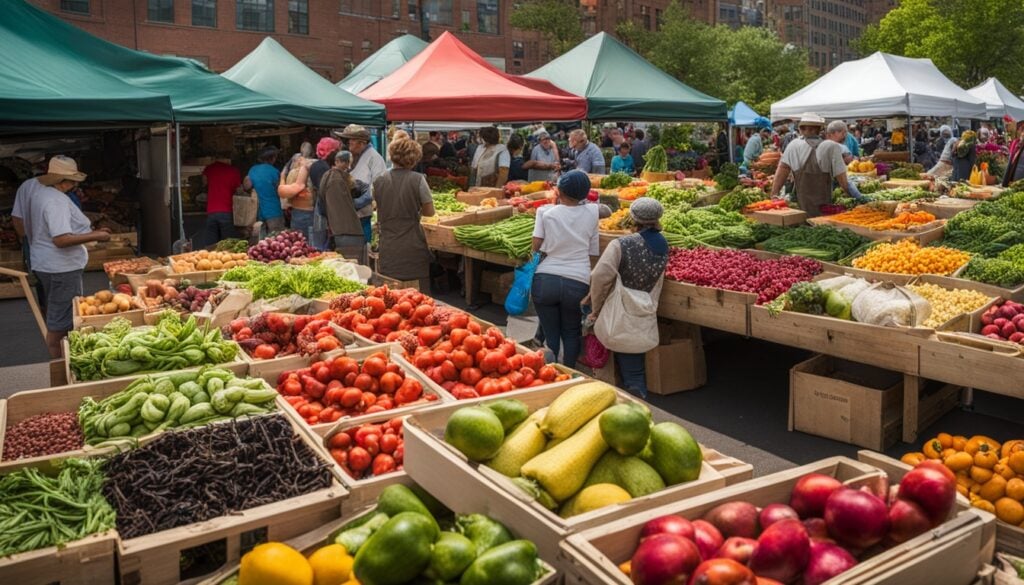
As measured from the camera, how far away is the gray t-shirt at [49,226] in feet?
23.0

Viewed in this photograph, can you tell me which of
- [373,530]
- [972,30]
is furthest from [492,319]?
[972,30]

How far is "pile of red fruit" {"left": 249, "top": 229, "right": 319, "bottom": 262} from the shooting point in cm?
855

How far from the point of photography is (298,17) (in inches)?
1687

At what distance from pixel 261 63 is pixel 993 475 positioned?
11725mm

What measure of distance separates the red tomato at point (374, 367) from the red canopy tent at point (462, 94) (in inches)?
311

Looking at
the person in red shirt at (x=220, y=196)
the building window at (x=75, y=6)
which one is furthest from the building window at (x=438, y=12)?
the person in red shirt at (x=220, y=196)

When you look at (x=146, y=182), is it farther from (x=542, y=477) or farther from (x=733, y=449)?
(x=542, y=477)

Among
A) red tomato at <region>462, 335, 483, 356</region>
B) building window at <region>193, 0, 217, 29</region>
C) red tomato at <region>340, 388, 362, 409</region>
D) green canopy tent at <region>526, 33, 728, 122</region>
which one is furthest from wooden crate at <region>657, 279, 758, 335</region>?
building window at <region>193, 0, 217, 29</region>

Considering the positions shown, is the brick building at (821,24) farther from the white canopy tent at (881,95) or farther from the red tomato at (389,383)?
the red tomato at (389,383)

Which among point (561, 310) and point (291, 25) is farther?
point (291, 25)

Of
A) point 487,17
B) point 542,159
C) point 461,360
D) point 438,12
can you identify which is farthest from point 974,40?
point 461,360

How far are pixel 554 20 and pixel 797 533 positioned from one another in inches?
2034

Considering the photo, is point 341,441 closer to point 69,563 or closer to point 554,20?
point 69,563

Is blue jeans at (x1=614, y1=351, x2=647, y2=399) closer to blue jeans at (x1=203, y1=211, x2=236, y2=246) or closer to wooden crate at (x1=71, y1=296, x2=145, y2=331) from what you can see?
wooden crate at (x1=71, y1=296, x2=145, y2=331)
